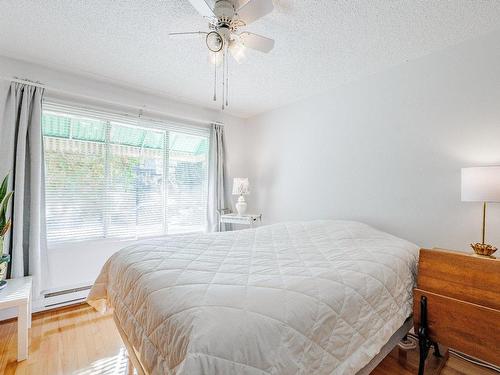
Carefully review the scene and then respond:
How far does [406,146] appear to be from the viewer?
2215mm

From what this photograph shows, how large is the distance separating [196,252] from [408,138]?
6.88ft

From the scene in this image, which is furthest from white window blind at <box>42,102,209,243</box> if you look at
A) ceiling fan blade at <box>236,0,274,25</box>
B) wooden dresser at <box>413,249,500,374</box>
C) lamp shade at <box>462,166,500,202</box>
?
lamp shade at <box>462,166,500,202</box>

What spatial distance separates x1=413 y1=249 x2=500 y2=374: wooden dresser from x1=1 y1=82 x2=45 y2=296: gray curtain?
123 inches

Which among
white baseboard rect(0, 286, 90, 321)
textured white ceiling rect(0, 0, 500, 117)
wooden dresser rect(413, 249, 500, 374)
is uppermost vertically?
textured white ceiling rect(0, 0, 500, 117)

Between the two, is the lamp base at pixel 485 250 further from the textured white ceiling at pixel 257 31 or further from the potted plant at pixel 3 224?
the potted plant at pixel 3 224

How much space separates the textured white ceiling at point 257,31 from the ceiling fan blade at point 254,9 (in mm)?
234

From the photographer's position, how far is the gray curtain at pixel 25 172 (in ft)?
7.06

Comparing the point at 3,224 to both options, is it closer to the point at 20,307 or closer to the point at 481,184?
the point at 20,307

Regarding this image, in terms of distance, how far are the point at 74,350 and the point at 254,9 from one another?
2679mm

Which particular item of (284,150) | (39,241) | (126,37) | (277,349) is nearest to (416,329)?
(277,349)

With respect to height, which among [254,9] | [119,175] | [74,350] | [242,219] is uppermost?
[254,9]

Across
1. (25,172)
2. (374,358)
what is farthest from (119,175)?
(374,358)

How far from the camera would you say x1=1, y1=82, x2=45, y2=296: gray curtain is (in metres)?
2.15

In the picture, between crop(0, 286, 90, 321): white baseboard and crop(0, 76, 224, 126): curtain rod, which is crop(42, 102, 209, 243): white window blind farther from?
crop(0, 286, 90, 321): white baseboard
